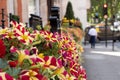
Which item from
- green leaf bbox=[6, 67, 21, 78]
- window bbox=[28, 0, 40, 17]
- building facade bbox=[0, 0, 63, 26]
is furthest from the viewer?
window bbox=[28, 0, 40, 17]

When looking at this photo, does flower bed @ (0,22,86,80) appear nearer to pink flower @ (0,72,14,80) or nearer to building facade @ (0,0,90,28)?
pink flower @ (0,72,14,80)

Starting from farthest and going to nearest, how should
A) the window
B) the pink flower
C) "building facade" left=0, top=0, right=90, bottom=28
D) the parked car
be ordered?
the parked car < the window < "building facade" left=0, top=0, right=90, bottom=28 < the pink flower

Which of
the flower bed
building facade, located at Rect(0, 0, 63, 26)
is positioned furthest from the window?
the flower bed

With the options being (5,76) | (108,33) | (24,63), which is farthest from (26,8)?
(108,33)

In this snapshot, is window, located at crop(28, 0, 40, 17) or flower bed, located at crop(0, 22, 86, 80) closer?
flower bed, located at crop(0, 22, 86, 80)

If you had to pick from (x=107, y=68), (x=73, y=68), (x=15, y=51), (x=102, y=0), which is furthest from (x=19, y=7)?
(x=102, y=0)

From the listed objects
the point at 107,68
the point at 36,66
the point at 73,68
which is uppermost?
the point at 36,66

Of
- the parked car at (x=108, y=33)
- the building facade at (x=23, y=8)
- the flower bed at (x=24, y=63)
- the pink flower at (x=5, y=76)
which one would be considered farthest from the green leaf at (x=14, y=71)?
the parked car at (x=108, y=33)

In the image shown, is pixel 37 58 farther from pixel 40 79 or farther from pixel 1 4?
pixel 1 4

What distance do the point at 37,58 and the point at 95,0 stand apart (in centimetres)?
6696

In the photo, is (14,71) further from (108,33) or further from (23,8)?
(108,33)

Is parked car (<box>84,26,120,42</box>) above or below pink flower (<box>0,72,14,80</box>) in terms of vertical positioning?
below

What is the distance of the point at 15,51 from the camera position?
271 cm

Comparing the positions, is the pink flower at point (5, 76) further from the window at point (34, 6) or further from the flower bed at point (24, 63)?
the window at point (34, 6)
